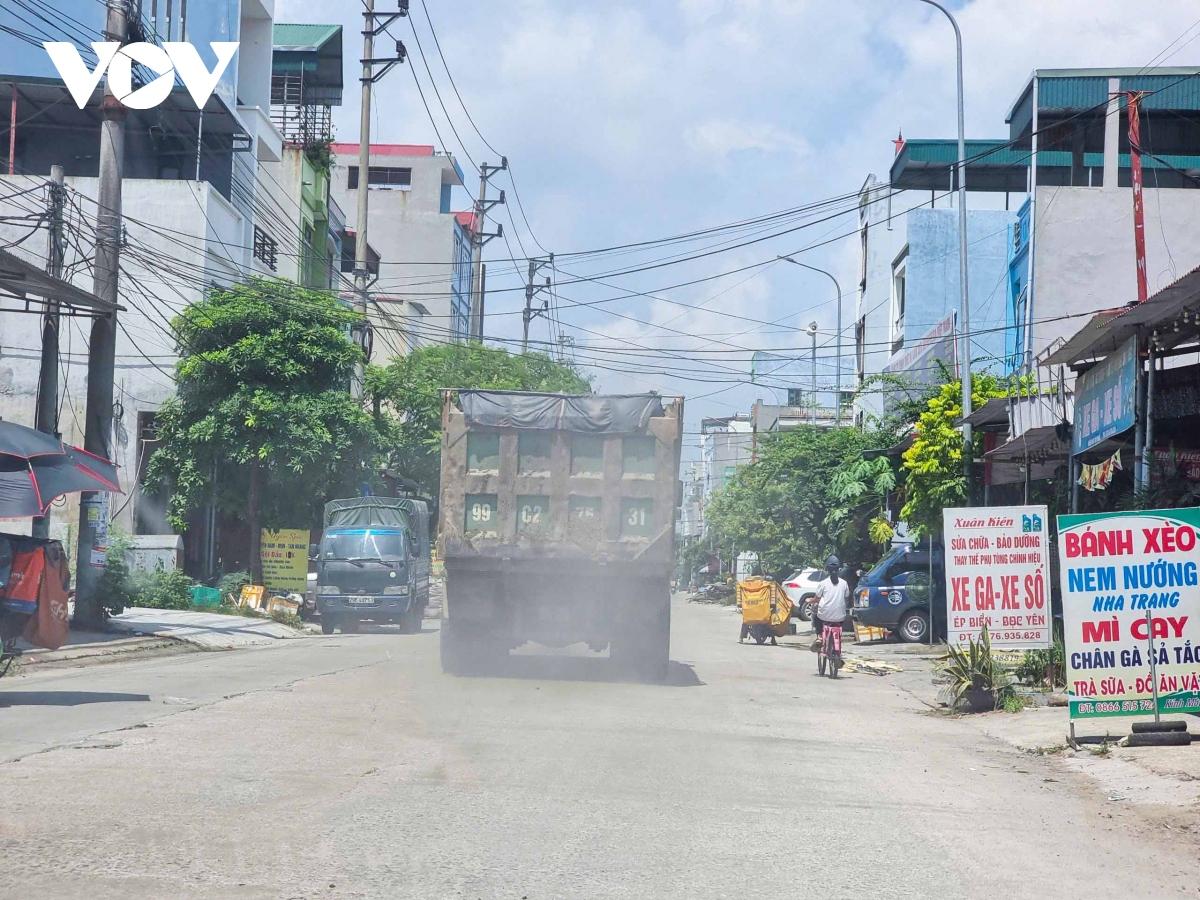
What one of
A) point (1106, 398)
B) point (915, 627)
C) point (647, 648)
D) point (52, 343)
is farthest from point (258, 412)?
point (1106, 398)

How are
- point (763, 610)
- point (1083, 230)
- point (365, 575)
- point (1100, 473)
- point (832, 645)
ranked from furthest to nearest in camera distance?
point (1083, 230), point (365, 575), point (763, 610), point (832, 645), point (1100, 473)

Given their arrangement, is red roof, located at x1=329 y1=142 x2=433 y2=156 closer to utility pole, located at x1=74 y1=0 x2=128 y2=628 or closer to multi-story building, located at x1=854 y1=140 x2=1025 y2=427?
multi-story building, located at x1=854 y1=140 x2=1025 y2=427

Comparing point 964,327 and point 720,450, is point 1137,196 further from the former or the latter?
point 720,450

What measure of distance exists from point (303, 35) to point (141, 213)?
2369 centimetres

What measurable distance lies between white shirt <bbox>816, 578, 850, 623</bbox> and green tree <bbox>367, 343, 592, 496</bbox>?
21.8m

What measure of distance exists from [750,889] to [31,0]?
970 inches

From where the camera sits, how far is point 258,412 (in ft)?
95.0

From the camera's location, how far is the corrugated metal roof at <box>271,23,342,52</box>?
5181 centimetres

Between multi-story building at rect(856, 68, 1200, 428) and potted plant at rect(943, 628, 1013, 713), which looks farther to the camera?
multi-story building at rect(856, 68, 1200, 428)

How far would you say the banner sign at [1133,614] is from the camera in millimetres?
10578

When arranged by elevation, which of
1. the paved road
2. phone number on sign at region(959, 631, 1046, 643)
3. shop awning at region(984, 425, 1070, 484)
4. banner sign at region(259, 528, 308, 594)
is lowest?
the paved road

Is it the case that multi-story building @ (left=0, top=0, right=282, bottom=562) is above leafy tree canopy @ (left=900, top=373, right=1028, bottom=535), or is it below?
above

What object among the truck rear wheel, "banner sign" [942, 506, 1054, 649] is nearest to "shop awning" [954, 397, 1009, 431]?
"banner sign" [942, 506, 1054, 649]

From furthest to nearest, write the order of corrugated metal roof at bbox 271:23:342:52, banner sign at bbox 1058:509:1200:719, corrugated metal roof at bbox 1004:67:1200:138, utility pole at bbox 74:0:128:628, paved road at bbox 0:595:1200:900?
1. corrugated metal roof at bbox 271:23:342:52
2. corrugated metal roof at bbox 1004:67:1200:138
3. utility pole at bbox 74:0:128:628
4. banner sign at bbox 1058:509:1200:719
5. paved road at bbox 0:595:1200:900
